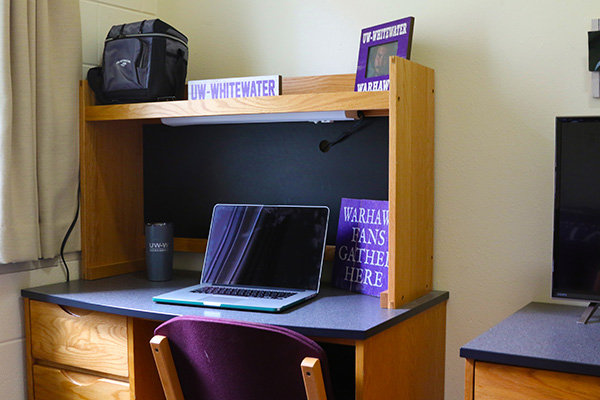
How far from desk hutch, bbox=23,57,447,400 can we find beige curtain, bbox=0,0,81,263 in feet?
0.20

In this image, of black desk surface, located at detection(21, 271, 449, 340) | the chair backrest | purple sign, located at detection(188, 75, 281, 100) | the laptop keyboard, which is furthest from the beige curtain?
the chair backrest

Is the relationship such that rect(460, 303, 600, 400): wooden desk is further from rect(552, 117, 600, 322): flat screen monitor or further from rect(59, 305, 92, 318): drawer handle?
rect(59, 305, 92, 318): drawer handle

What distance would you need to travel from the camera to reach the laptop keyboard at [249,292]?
1783mm

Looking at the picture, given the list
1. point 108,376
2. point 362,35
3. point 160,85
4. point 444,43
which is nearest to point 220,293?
point 108,376

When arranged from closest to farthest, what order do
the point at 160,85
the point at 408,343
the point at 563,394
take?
the point at 563,394 < the point at 408,343 < the point at 160,85

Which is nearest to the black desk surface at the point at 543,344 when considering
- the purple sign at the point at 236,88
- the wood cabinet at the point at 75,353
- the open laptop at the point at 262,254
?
the open laptop at the point at 262,254

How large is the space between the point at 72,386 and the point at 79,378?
4 cm

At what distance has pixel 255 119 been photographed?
195 centimetres

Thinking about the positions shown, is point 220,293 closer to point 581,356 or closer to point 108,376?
point 108,376

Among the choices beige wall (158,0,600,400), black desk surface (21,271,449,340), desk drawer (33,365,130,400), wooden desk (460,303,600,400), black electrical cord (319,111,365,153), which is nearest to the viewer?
wooden desk (460,303,600,400)

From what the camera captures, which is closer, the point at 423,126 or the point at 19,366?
the point at 423,126

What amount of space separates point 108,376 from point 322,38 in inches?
48.8

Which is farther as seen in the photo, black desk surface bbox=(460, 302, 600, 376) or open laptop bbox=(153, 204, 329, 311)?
open laptop bbox=(153, 204, 329, 311)

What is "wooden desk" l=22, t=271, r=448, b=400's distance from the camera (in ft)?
4.91
